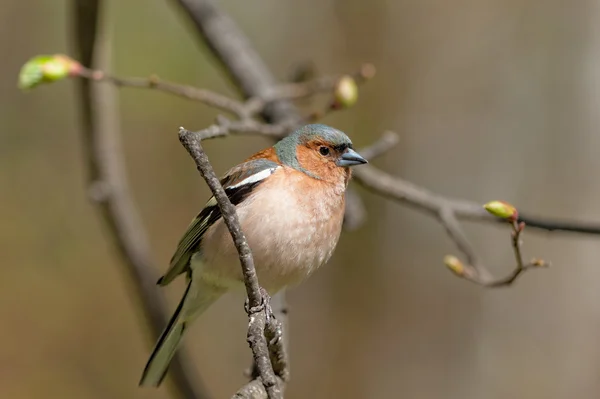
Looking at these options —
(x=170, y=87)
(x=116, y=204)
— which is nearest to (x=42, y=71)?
(x=170, y=87)

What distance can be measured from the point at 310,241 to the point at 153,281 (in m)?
2.26

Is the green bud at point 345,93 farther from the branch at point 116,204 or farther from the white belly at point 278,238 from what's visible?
the branch at point 116,204

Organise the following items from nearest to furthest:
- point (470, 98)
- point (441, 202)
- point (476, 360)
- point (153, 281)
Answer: point (441, 202)
point (153, 281)
point (476, 360)
point (470, 98)

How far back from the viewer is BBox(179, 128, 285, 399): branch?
2.33 meters

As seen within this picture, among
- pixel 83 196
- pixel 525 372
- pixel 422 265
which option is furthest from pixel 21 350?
pixel 525 372

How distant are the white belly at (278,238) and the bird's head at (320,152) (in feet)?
0.62

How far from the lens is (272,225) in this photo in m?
3.53

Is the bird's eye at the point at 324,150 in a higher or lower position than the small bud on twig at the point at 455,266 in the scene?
higher

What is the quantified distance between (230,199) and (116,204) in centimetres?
188

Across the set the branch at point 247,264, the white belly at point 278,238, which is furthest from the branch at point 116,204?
the branch at point 247,264

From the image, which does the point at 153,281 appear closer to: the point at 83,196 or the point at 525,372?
the point at 83,196

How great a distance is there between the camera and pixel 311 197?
3.72 metres

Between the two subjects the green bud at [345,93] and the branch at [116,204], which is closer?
the green bud at [345,93]

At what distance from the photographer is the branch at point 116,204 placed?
17.2 ft
